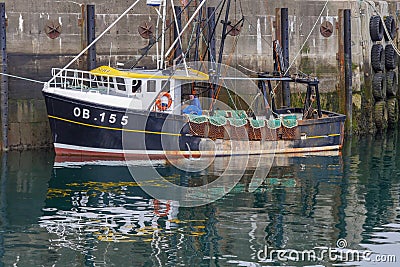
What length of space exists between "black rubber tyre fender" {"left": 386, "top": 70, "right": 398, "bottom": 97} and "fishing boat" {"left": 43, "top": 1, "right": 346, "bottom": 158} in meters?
6.21

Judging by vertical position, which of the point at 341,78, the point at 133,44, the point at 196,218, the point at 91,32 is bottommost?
the point at 196,218

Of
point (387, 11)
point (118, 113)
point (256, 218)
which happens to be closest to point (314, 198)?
point (256, 218)

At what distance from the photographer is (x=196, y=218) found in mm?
23203

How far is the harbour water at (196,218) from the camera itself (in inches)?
782

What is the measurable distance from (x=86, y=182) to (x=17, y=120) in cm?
561

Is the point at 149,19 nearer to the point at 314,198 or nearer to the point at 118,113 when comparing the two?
the point at 118,113

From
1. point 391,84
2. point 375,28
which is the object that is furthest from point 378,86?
point 375,28

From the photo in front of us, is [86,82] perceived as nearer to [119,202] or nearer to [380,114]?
[119,202]

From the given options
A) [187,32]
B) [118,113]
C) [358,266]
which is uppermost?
[187,32]

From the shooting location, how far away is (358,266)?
19.3 metres

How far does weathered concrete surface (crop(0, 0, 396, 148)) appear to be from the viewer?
32.1 m

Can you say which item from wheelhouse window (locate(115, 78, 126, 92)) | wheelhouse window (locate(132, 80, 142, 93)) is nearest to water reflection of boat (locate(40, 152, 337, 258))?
wheelhouse window (locate(132, 80, 142, 93))

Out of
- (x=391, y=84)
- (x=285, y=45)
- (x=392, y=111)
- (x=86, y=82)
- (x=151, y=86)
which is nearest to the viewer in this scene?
(x=151, y=86)

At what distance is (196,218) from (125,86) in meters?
9.66
